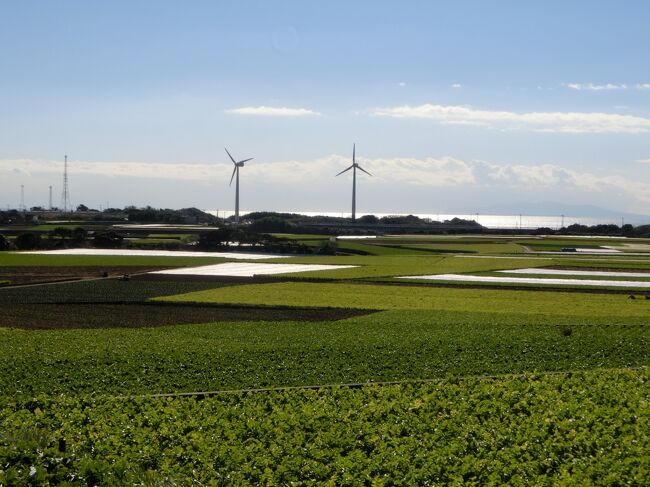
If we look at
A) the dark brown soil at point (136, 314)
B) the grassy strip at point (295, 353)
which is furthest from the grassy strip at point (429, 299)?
the grassy strip at point (295, 353)

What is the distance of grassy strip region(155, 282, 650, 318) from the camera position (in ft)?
136

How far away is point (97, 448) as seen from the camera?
14547 mm

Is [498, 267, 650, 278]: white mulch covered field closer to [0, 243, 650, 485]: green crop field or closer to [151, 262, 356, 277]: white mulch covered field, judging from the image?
[151, 262, 356, 277]: white mulch covered field

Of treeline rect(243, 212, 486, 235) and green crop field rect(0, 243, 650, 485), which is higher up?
treeline rect(243, 212, 486, 235)

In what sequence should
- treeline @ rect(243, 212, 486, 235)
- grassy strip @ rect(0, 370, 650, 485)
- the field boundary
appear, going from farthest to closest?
treeline @ rect(243, 212, 486, 235), the field boundary, grassy strip @ rect(0, 370, 650, 485)

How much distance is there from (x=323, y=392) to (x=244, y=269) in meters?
49.3

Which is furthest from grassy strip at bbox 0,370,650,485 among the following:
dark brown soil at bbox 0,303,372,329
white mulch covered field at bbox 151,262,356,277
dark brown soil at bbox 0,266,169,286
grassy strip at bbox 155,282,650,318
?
white mulch covered field at bbox 151,262,356,277

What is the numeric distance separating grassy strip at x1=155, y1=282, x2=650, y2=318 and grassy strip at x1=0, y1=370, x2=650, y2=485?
68.0ft

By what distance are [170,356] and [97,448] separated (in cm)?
1122

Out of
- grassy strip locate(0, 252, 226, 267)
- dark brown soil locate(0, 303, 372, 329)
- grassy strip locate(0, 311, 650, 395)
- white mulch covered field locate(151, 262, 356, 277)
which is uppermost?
grassy strip locate(0, 252, 226, 267)

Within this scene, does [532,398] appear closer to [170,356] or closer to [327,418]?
[327,418]

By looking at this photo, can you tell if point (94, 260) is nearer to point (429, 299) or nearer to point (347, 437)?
point (429, 299)

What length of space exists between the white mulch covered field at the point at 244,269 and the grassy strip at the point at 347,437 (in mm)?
43977

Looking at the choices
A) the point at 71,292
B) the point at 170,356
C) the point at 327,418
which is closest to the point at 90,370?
the point at 170,356
